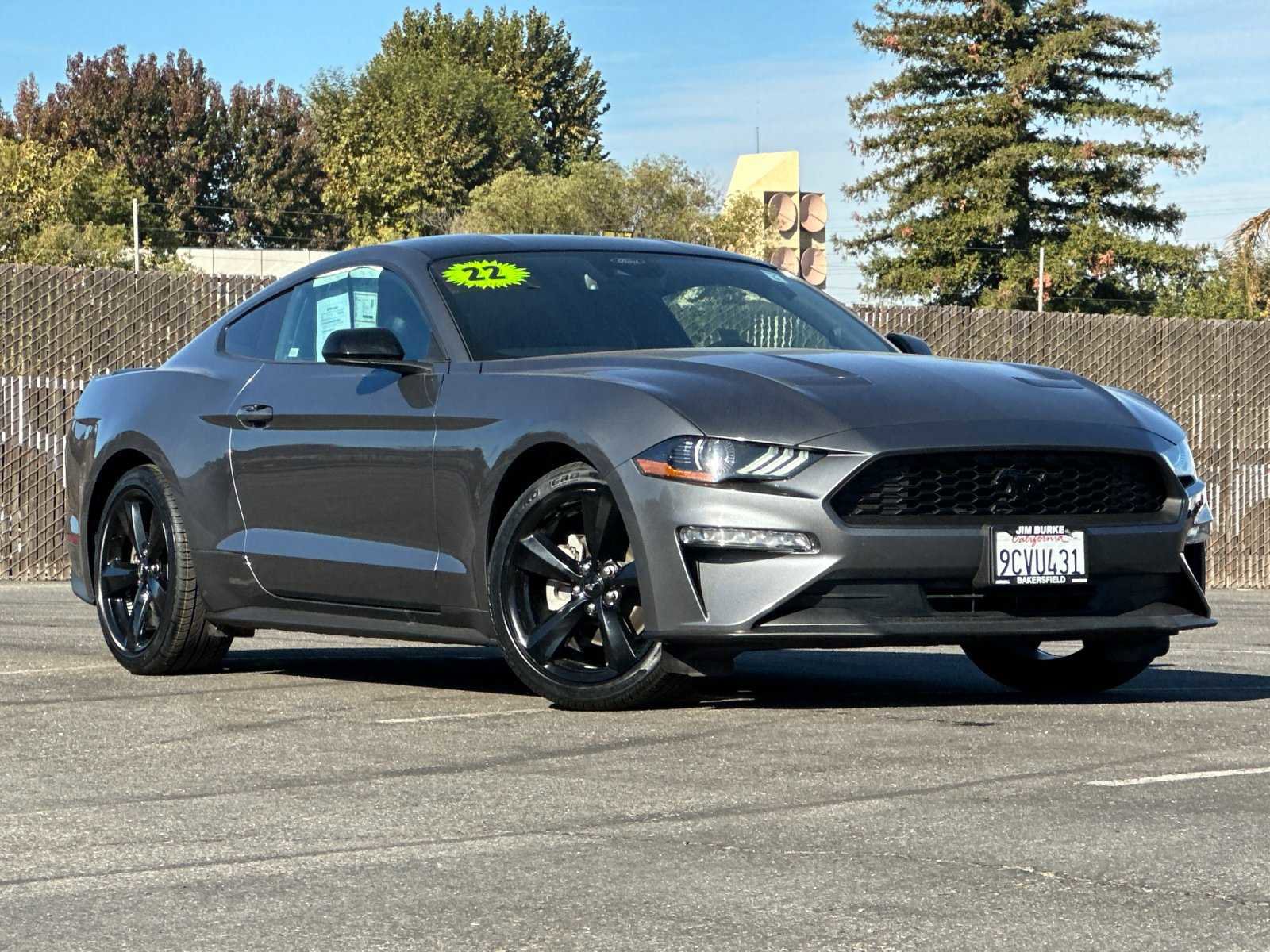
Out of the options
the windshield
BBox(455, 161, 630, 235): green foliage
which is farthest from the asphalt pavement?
BBox(455, 161, 630, 235): green foliage

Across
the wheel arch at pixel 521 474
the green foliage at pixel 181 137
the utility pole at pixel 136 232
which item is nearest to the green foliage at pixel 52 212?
the utility pole at pixel 136 232

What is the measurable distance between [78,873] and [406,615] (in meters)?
2.94

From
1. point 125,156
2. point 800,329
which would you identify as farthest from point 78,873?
point 125,156

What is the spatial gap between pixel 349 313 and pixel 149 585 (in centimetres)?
131

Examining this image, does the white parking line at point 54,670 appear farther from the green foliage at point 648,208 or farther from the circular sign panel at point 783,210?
the circular sign panel at point 783,210

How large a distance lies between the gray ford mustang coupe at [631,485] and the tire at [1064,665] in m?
0.01

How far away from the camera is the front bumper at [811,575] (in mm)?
6133

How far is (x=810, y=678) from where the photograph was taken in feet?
25.9

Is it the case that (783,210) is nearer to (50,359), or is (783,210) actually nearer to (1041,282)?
(1041,282)

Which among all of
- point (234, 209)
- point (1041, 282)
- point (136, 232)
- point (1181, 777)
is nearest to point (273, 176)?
point (234, 209)

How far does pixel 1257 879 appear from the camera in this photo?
405 centimetres

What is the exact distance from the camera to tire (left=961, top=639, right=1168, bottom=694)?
283 inches

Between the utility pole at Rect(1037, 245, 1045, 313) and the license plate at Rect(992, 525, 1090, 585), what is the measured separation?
48.7m

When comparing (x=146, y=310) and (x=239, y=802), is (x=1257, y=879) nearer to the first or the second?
(x=239, y=802)
